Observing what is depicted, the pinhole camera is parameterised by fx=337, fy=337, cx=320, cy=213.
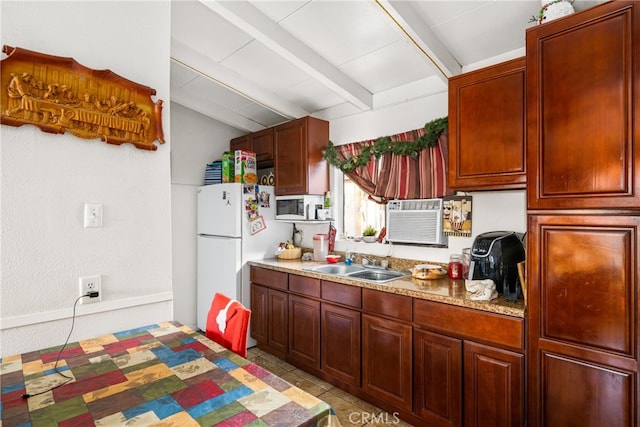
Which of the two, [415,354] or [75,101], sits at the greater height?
[75,101]

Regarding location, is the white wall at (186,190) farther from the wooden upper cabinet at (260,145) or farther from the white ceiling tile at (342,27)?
the white ceiling tile at (342,27)

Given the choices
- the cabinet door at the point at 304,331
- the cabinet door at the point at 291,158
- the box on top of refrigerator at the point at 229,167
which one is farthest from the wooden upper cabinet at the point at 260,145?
the cabinet door at the point at 304,331

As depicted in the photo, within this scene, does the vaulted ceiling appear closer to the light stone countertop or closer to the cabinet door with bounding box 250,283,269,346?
the light stone countertop

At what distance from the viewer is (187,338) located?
145 cm

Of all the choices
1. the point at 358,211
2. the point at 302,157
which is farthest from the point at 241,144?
the point at 358,211

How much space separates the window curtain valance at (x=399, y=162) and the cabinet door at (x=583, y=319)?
1042mm

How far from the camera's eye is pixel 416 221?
2758 millimetres

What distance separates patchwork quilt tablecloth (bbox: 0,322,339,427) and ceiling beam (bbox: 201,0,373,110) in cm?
196

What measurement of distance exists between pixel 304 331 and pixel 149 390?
74.7 inches

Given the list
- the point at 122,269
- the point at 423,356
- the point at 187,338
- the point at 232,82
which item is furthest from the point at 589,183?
the point at 232,82

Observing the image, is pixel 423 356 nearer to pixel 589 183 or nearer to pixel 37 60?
pixel 589 183

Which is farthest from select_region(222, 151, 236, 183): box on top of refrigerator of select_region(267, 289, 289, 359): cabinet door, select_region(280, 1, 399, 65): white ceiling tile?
select_region(280, 1, 399, 65): white ceiling tile

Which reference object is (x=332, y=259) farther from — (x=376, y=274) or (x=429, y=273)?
(x=429, y=273)

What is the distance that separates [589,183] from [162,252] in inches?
82.1
